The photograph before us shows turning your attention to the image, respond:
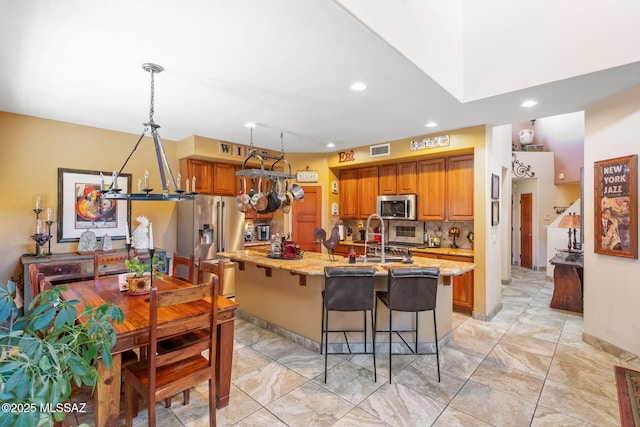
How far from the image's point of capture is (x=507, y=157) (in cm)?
566

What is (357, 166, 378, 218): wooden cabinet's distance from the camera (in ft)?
18.5

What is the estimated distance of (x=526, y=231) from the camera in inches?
315

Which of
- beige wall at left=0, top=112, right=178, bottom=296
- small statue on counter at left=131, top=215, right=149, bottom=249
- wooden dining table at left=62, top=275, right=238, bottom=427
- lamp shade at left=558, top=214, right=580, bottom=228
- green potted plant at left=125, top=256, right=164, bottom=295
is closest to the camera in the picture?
wooden dining table at left=62, top=275, right=238, bottom=427

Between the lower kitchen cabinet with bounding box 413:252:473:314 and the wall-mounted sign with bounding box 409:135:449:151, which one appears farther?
the wall-mounted sign with bounding box 409:135:449:151

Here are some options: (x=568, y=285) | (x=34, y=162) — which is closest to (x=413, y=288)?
(x=568, y=285)

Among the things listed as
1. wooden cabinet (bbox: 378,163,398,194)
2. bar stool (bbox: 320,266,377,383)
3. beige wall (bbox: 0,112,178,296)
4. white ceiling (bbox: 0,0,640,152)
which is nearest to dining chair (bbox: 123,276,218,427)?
bar stool (bbox: 320,266,377,383)

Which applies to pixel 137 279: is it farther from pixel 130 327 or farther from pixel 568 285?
pixel 568 285

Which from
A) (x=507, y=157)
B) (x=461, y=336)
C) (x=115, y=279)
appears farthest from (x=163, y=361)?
(x=507, y=157)

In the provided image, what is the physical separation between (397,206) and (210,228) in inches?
122

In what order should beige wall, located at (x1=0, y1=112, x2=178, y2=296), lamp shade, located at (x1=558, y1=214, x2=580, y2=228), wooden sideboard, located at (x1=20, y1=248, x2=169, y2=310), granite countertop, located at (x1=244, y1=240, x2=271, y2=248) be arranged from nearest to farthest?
wooden sideboard, located at (x1=20, y1=248, x2=169, y2=310)
beige wall, located at (x1=0, y1=112, x2=178, y2=296)
lamp shade, located at (x1=558, y1=214, x2=580, y2=228)
granite countertop, located at (x1=244, y1=240, x2=271, y2=248)

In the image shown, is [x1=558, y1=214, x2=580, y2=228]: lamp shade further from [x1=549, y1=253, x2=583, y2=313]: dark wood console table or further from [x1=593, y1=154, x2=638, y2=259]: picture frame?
[x1=593, y1=154, x2=638, y2=259]: picture frame

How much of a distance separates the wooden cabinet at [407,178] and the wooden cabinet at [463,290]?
128 cm

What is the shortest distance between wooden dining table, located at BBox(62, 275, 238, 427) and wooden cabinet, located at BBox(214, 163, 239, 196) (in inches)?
100

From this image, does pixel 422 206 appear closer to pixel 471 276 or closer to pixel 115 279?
pixel 471 276
